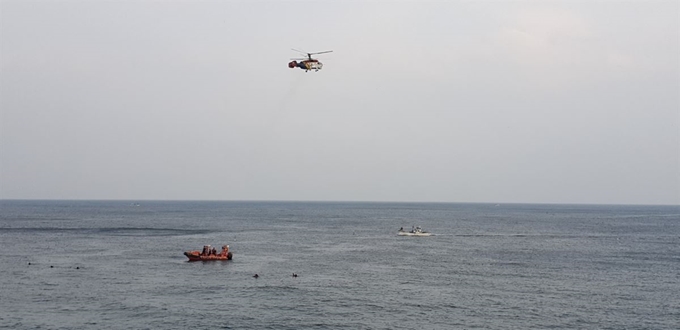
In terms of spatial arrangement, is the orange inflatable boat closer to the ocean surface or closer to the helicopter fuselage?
the ocean surface

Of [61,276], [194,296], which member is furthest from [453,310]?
[61,276]

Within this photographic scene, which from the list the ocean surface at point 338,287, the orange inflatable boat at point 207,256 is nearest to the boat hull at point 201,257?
the orange inflatable boat at point 207,256

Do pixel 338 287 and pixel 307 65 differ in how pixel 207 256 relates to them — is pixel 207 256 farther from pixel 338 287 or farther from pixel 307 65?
pixel 307 65

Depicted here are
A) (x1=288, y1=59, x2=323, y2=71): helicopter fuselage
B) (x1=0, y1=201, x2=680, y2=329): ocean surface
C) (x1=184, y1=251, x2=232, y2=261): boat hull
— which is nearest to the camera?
(x1=0, y1=201, x2=680, y2=329): ocean surface

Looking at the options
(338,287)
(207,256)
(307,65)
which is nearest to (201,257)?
(207,256)

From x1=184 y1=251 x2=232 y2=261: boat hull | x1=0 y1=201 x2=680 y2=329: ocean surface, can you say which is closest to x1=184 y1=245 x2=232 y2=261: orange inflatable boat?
x1=184 y1=251 x2=232 y2=261: boat hull

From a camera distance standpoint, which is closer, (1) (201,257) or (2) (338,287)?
(2) (338,287)

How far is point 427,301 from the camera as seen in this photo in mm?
58250

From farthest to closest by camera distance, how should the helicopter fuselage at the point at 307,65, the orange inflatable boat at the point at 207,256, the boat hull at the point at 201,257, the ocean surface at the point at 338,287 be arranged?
the orange inflatable boat at the point at 207,256 → the boat hull at the point at 201,257 → the helicopter fuselage at the point at 307,65 → the ocean surface at the point at 338,287

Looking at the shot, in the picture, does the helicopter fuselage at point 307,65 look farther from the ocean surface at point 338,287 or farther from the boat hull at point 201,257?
the boat hull at point 201,257

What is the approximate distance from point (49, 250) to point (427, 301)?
66508mm

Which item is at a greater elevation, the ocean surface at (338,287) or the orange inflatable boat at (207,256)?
the orange inflatable boat at (207,256)

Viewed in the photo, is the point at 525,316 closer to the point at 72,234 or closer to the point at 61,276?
the point at 61,276

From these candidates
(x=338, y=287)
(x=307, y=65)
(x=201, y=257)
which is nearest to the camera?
(x=338, y=287)
